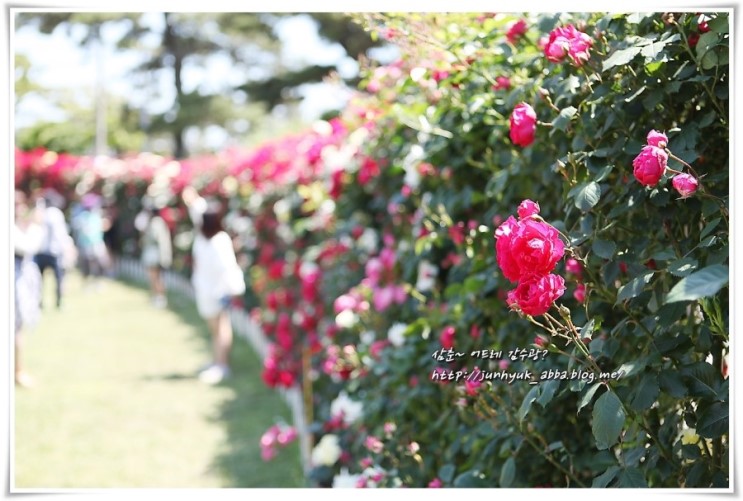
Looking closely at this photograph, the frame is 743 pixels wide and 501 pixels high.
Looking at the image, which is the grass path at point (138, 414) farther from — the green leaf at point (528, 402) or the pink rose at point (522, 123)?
the pink rose at point (522, 123)

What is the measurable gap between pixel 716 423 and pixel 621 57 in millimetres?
693

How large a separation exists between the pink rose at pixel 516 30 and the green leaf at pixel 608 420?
0.95 m

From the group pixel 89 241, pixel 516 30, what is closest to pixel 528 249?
pixel 516 30

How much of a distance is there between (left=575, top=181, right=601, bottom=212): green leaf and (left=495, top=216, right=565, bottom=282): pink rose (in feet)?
0.68

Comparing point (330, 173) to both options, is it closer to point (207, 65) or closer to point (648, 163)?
point (648, 163)

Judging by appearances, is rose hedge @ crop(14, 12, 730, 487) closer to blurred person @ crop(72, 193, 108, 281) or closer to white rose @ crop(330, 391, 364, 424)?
white rose @ crop(330, 391, 364, 424)

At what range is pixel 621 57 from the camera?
1.54 metres

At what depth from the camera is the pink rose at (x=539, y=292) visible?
1305mm

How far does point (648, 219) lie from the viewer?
5.54ft

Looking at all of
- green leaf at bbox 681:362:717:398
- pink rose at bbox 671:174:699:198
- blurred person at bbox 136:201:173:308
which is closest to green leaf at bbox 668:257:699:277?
pink rose at bbox 671:174:699:198

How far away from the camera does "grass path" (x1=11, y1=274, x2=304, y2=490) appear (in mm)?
3977

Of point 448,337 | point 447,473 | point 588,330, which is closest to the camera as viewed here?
point 588,330

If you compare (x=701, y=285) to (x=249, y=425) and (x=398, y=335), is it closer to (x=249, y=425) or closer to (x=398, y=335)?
(x=398, y=335)

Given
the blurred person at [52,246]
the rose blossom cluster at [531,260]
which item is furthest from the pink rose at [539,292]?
the blurred person at [52,246]
